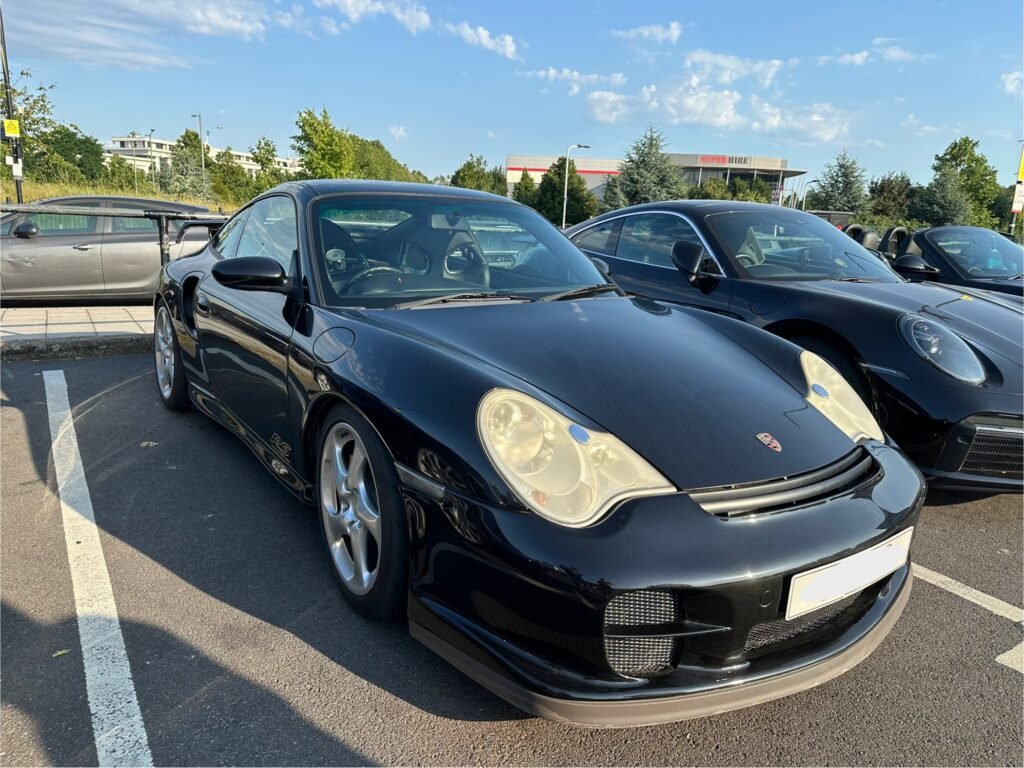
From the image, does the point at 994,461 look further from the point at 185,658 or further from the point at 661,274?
the point at 185,658

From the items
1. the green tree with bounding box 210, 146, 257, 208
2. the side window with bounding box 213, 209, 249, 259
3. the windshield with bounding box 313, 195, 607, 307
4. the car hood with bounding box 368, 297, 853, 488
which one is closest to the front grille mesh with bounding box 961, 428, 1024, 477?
the car hood with bounding box 368, 297, 853, 488

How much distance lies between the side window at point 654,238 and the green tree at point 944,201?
29.2 m

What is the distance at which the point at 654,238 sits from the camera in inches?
195

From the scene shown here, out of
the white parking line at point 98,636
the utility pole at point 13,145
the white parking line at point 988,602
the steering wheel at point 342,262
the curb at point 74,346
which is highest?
the utility pole at point 13,145

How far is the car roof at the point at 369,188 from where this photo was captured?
3164 millimetres

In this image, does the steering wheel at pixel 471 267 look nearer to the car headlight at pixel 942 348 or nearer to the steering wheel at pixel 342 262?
the steering wheel at pixel 342 262

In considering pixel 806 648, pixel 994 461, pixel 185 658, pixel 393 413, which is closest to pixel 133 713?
pixel 185 658

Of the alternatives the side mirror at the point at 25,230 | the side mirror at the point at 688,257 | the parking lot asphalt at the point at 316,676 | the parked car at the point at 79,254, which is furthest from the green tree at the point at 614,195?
the parking lot asphalt at the point at 316,676

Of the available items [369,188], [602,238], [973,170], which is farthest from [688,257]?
[973,170]

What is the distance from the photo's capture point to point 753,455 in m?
1.90

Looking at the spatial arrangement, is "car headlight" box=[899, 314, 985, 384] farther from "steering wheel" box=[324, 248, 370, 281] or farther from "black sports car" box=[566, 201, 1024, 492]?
"steering wheel" box=[324, 248, 370, 281]

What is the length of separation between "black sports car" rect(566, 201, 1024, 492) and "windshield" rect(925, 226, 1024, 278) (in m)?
1.37

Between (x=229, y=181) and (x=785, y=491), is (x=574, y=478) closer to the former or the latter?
(x=785, y=491)

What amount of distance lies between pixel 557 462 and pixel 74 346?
18.0ft
